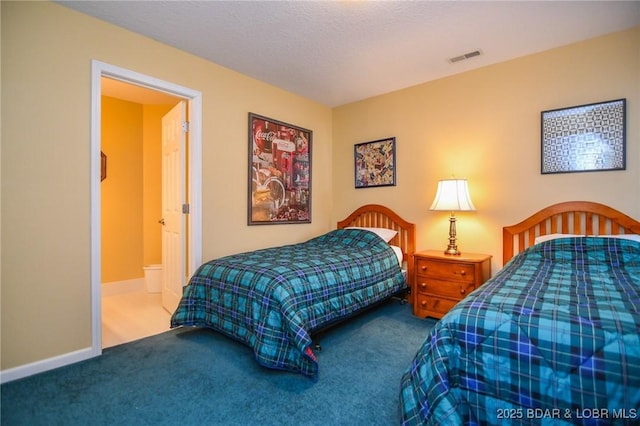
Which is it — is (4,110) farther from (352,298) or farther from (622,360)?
(622,360)

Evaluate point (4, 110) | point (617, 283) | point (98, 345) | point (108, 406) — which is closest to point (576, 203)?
point (617, 283)

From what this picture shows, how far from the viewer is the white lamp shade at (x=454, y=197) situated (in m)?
2.86

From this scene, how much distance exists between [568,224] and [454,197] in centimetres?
90

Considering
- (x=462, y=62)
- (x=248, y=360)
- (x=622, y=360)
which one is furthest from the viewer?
(x=462, y=62)

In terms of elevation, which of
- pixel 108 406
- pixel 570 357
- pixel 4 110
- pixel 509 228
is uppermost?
pixel 4 110

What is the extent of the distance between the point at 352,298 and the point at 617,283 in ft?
5.13

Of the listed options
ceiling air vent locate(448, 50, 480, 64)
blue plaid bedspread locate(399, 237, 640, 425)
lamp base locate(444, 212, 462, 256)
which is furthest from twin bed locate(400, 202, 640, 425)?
ceiling air vent locate(448, 50, 480, 64)

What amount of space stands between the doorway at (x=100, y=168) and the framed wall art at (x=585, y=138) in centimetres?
308

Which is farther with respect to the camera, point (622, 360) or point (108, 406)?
point (108, 406)

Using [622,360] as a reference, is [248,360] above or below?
below

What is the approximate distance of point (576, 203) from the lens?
2514 mm

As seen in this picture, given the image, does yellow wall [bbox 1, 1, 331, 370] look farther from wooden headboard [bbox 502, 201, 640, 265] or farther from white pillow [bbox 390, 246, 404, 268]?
wooden headboard [bbox 502, 201, 640, 265]

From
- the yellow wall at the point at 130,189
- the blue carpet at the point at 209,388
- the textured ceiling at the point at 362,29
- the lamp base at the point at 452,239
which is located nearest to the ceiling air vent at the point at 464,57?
the textured ceiling at the point at 362,29

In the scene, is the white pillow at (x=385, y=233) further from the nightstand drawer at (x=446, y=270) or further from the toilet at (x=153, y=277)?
the toilet at (x=153, y=277)
